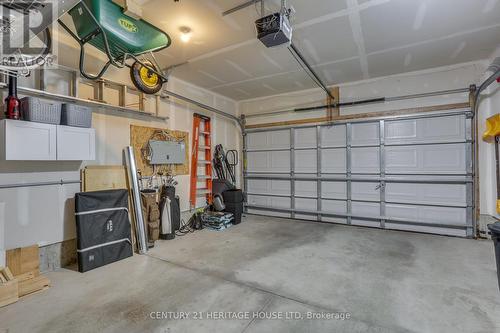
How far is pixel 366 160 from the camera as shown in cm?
530

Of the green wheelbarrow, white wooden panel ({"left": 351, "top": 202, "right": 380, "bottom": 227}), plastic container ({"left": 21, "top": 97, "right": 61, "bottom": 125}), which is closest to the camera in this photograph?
the green wheelbarrow

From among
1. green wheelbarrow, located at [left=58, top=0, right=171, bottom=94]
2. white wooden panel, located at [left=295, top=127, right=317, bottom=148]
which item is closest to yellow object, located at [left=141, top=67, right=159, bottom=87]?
green wheelbarrow, located at [left=58, top=0, right=171, bottom=94]

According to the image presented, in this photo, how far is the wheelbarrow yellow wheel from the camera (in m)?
3.65

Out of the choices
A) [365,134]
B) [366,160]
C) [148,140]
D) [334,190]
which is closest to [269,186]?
[334,190]

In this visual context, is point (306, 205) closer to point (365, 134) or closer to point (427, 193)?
point (365, 134)

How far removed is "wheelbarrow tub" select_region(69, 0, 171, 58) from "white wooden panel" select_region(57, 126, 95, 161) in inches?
43.0

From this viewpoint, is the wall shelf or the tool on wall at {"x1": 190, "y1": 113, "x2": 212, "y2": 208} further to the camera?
the tool on wall at {"x1": 190, "y1": 113, "x2": 212, "y2": 208}

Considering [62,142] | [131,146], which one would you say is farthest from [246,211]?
[62,142]

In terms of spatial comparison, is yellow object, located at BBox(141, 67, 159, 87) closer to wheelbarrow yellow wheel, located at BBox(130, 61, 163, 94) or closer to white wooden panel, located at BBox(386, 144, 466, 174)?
wheelbarrow yellow wheel, located at BBox(130, 61, 163, 94)

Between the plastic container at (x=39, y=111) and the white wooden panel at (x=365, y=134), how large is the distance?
526cm

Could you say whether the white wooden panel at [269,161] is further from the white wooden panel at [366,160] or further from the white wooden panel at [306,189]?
the white wooden panel at [366,160]

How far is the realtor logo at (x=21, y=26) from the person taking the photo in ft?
4.79

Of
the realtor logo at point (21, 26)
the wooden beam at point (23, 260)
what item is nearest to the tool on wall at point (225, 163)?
the wooden beam at point (23, 260)

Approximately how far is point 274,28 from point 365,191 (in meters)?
4.18
